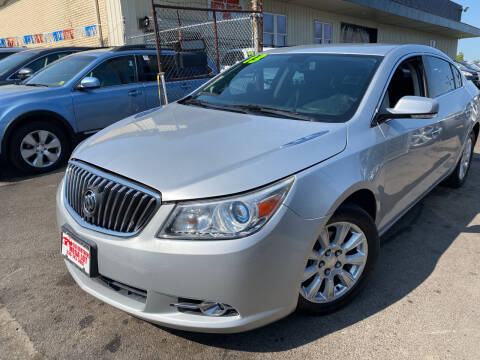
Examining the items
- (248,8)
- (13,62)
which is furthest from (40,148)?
(248,8)

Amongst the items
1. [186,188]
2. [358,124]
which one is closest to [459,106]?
[358,124]

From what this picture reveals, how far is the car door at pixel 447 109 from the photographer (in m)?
3.41

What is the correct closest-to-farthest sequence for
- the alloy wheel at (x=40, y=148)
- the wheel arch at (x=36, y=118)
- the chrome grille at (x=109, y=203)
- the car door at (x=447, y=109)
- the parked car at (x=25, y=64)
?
1. the chrome grille at (x=109, y=203)
2. the car door at (x=447, y=109)
3. the wheel arch at (x=36, y=118)
4. the alloy wheel at (x=40, y=148)
5. the parked car at (x=25, y=64)

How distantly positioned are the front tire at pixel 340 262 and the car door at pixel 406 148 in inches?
14.7

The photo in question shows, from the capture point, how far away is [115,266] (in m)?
1.86

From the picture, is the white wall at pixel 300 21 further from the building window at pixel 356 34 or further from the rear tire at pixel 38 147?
the rear tire at pixel 38 147

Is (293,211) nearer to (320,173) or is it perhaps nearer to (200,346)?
(320,173)

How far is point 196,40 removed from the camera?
10078 mm

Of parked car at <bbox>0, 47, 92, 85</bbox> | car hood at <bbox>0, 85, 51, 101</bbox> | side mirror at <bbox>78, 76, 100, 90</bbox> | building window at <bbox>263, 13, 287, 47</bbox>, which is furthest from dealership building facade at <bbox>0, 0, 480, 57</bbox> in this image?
side mirror at <bbox>78, 76, 100, 90</bbox>

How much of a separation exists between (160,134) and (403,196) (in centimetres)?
185

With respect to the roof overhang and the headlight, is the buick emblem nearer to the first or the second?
the headlight

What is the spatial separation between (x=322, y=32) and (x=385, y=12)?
357 centimetres

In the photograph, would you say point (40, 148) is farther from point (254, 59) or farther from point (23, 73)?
point (254, 59)

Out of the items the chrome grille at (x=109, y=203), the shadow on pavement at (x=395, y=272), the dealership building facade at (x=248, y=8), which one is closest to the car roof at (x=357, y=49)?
the shadow on pavement at (x=395, y=272)
